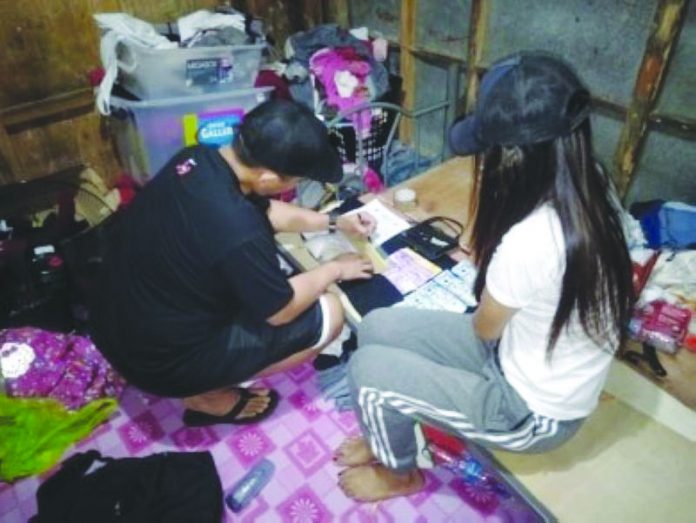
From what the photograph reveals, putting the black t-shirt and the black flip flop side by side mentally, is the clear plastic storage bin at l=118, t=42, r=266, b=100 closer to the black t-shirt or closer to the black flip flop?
the black t-shirt

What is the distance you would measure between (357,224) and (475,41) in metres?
1.09

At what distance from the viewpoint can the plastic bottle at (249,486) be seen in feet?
4.47

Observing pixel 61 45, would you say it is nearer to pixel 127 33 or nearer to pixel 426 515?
pixel 127 33

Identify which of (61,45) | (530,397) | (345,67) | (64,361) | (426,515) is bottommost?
(426,515)

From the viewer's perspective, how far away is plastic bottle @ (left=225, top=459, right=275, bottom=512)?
1.36m

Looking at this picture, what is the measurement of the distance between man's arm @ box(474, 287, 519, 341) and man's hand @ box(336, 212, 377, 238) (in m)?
0.66

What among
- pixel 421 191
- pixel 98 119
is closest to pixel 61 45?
pixel 98 119

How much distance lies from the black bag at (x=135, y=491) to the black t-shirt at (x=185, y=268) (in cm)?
30

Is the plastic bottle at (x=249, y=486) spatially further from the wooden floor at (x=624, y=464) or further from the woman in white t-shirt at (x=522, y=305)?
the wooden floor at (x=624, y=464)

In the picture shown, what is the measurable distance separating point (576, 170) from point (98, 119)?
7.91 ft

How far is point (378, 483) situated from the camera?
4.37ft

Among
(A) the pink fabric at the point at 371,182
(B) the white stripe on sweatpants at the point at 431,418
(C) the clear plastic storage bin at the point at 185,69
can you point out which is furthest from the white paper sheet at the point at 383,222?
(C) the clear plastic storage bin at the point at 185,69

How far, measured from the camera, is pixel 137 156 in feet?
7.64

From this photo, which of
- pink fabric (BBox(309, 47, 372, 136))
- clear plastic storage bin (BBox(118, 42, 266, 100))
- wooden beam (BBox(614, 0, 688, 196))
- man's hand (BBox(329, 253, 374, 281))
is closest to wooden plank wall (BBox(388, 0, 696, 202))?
wooden beam (BBox(614, 0, 688, 196))
